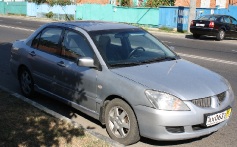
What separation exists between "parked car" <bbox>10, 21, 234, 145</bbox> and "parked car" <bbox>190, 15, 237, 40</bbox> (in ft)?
53.1

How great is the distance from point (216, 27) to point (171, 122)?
18.1 meters

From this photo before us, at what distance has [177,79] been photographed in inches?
173

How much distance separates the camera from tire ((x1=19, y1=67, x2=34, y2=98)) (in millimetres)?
6436

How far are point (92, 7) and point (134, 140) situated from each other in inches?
1341

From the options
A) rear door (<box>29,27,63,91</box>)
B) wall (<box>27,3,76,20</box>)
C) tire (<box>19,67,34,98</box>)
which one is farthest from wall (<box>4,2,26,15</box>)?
rear door (<box>29,27,63,91</box>)

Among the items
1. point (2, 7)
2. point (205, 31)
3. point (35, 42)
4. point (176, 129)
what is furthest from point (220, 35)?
point (2, 7)

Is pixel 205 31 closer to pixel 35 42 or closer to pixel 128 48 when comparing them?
pixel 35 42

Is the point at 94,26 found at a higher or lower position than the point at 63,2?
lower

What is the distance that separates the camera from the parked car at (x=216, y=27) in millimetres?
21031

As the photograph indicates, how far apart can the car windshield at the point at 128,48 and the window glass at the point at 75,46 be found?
174mm

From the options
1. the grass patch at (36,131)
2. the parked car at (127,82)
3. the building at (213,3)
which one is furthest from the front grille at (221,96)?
the building at (213,3)

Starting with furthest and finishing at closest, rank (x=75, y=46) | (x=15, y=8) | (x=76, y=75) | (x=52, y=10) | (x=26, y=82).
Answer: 1. (x=15, y=8)
2. (x=52, y=10)
3. (x=26, y=82)
4. (x=75, y=46)
5. (x=76, y=75)

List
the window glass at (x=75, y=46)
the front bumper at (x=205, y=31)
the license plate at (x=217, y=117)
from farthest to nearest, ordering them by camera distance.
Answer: the front bumper at (x=205, y=31), the window glass at (x=75, y=46), the license plate at (x=217, y=117)

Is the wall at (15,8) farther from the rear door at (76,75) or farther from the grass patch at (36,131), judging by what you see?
the grass patch at (36,131)
